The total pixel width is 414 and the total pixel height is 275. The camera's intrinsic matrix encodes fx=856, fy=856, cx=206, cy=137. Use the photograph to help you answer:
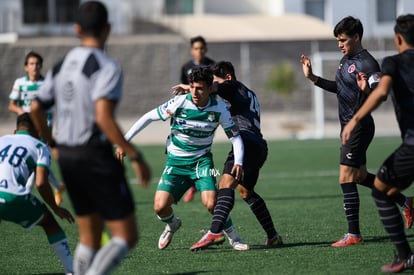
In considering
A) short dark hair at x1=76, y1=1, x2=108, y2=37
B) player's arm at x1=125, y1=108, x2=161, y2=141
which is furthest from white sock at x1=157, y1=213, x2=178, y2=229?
short dark hair at x1=76, y1=1, x2=108, y2=37

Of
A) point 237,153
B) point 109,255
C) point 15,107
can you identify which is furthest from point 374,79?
point 15,107

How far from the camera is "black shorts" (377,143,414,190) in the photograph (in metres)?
6.53

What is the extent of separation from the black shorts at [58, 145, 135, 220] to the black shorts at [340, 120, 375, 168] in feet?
11.7

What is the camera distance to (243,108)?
8602 millimetres

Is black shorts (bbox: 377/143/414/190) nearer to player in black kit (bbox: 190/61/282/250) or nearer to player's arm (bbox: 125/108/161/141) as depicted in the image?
player in black kit (bbox: 190/61/282/250)

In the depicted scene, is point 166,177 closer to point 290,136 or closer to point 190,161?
point 190,161

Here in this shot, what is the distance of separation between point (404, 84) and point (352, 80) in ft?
6.61

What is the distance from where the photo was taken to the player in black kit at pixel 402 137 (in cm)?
645

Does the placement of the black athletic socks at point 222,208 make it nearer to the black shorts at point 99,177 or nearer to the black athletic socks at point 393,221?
Answer: the black athletic socks at point 393,221

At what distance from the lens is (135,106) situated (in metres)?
32.4

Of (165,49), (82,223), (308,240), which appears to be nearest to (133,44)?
(165,49)

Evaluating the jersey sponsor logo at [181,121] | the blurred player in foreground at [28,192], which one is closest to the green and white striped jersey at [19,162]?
the blurred player in foreground at [28,192]

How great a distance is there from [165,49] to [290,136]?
21.8ft

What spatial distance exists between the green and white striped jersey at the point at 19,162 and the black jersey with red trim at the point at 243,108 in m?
2.34
